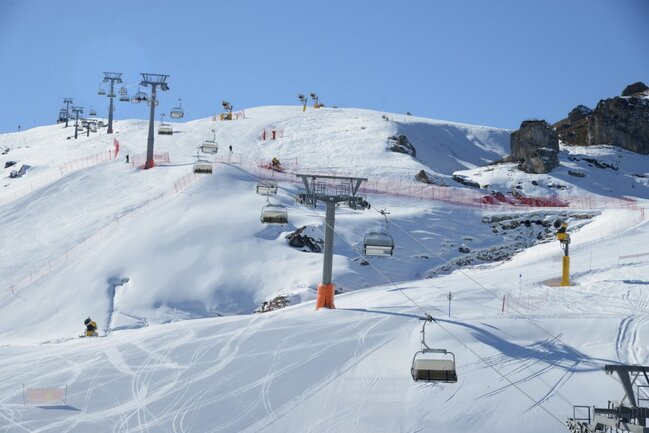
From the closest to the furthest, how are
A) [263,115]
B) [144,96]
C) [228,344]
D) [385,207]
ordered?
1. [228,344]
2. [385,207]
3. [144,96]
4. [263,115]

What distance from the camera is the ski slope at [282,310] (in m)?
18.9

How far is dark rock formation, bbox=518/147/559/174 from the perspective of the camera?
59.0m

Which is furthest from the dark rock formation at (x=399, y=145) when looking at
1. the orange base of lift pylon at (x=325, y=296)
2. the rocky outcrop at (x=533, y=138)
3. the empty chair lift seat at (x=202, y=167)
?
the orange base of lift pylon at (x=325, y=296)

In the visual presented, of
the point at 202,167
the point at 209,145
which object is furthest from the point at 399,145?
the point at 202,167

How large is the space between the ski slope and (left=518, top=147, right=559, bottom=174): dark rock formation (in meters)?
1.03

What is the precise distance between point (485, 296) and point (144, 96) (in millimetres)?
33023

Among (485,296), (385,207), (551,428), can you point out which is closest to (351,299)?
(485,296)

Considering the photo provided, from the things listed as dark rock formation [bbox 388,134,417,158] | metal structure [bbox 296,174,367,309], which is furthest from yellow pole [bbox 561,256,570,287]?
dark rock formation [bbox 388,134,417,158]

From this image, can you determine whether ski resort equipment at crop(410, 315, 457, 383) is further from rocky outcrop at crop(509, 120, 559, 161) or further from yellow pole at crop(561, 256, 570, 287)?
rocky outcrop at crop(509, 120, 559, 161)

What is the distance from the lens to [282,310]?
2897cm

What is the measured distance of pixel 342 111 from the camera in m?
85.2

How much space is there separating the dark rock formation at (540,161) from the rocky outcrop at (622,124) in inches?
584

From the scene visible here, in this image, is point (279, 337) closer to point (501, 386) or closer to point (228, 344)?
point (228, 344)

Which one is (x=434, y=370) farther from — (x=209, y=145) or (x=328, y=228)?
(x=209, y=145)
